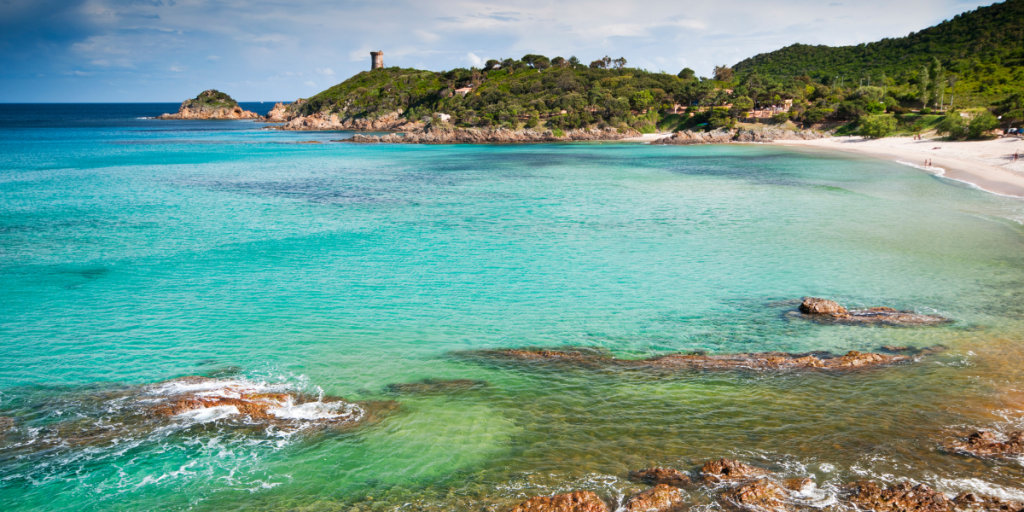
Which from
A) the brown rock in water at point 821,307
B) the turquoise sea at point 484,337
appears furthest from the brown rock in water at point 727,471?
the brown rock in water at point 821,307

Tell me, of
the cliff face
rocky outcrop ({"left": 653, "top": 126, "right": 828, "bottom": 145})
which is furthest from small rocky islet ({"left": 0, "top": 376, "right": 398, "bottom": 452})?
the cliff face

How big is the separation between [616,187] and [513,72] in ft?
340

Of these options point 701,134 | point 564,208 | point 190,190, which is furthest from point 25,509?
point 701,134

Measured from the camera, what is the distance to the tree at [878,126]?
2709 inches

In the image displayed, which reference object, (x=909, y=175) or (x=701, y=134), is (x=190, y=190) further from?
(x=701, y=134)

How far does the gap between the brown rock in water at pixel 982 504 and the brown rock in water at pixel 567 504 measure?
13.7 feet

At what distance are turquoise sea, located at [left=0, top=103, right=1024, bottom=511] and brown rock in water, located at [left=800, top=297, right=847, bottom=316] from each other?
57cm

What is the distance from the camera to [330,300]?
15789 millimetres

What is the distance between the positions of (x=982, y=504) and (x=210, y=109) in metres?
199

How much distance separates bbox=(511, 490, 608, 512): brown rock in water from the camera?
6.78m

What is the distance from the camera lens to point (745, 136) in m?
83.2

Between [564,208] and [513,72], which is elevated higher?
[513,72]

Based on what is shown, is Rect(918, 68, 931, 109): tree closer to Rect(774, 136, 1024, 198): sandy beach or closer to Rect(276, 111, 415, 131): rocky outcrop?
Rect(774, 136, 1024, 198): sandy beach

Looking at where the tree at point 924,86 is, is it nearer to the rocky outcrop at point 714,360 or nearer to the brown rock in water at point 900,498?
the rocky outcrop at point 714,360
